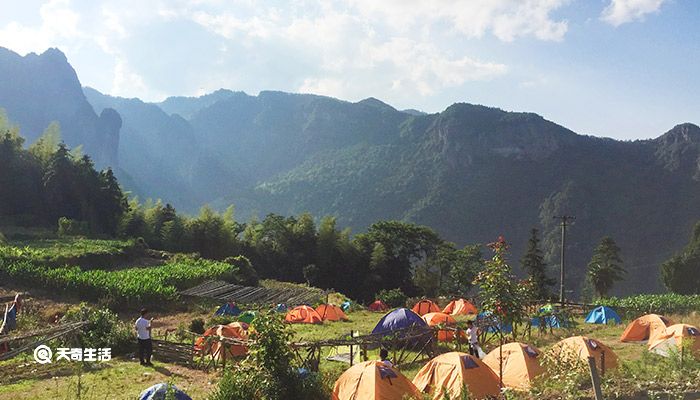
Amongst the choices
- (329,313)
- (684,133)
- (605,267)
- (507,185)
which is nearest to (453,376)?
(329,313)

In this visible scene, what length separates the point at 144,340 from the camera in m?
14.0

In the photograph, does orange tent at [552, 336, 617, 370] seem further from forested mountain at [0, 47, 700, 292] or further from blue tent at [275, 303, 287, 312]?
forested mountain at [0, 47, 700, 292]

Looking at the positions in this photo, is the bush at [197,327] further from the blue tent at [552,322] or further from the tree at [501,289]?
the tree at [501,289]

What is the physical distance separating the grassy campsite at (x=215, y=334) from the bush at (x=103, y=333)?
3 centimetres

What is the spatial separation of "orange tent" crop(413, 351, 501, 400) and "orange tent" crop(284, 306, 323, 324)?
1435 cm

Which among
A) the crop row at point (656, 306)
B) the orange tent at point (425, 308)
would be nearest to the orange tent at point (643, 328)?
the crop row at point (656, 306)

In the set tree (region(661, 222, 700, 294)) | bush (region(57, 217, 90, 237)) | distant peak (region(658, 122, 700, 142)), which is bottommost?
tree (region(661, 222, 700, 294))

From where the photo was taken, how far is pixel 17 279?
28.4m

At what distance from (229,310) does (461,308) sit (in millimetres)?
12637

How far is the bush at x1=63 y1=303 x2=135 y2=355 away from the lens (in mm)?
15398

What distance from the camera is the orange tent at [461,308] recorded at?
95.7 ft

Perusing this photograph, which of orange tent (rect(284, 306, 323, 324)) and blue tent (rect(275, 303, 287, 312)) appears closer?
orange tent (rect(284, 306, 323, 324))

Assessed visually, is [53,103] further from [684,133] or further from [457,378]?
[457,378]

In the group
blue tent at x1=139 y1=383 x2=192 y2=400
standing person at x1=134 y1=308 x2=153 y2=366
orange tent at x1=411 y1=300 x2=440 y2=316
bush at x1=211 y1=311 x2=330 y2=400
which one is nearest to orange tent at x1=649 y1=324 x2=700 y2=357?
orange tent at x1=411 y1=300 x2=440 y2=316
